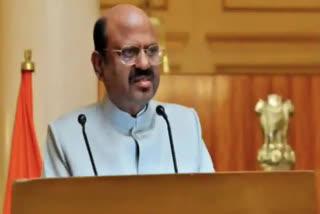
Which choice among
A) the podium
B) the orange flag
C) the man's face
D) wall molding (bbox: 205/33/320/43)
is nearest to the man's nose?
the man's face

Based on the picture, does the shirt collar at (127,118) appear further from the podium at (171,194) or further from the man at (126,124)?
the podium at (171,194)

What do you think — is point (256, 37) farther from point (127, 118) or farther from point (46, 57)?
point (127, 118)

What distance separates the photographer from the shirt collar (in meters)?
1.47

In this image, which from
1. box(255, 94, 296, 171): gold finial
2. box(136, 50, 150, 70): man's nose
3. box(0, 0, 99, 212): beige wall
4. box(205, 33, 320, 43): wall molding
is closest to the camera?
box(136, 50, 150, 70): man's nose

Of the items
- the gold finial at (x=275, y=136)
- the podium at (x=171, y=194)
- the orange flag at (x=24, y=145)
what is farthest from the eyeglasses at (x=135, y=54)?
the gold finial at (x=275, y=136)

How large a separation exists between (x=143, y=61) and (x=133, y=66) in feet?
0.06

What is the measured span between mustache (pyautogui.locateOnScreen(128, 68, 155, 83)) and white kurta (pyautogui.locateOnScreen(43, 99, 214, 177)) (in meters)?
0.07

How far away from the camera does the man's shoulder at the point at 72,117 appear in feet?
4.79

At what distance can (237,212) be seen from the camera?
1.23 metres

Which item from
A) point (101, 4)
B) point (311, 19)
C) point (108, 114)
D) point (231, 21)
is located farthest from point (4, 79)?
point (108, 114)

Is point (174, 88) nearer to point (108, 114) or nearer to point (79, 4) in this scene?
point (79, 4)

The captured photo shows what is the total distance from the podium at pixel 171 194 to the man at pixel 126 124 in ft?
0.63

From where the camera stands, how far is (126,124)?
1475 mm

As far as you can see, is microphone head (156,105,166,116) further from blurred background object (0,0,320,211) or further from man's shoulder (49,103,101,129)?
blurred background object (0,0,320,211)
